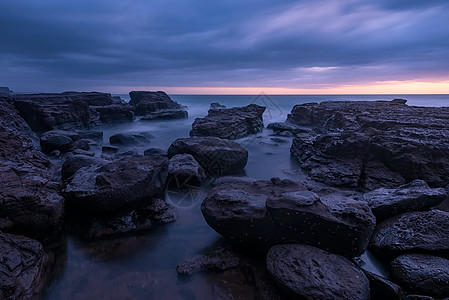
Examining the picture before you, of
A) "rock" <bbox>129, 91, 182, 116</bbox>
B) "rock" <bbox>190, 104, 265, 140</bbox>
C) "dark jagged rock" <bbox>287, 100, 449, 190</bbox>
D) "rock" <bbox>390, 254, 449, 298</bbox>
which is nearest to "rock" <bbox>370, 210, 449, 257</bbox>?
"rock" <bbox>390, 254, 449, 298</bbox>

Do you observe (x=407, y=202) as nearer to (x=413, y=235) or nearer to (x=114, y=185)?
(x=413, y=235)

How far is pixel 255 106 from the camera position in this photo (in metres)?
20.9

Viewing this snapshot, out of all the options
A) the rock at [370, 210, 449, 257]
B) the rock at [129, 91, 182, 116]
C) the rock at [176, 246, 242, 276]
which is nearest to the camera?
the rock at [370, 210, 449, 257]

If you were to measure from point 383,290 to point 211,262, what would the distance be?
8.12 feet

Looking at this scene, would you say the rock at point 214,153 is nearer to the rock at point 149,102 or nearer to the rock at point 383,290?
the rock at point 383,290

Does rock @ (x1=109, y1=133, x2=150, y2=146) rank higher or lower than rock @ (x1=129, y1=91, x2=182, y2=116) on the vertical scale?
lower

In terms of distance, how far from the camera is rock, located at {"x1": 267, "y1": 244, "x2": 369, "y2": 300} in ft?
9.94

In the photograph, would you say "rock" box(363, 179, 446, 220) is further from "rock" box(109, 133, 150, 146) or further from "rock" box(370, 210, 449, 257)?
"rock" box(109, 133, 150, 146)

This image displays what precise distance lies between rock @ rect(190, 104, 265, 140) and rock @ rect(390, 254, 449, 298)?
1135 cm

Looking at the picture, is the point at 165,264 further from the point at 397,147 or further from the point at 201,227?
the point at 397,147

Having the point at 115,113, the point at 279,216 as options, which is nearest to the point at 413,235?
the point at 279,216

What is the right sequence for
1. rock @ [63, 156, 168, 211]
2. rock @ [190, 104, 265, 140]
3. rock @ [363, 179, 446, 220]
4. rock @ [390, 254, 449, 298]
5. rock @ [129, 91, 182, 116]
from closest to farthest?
rock @ [390, 254, 449, 298] < rock @ [363, 179, 446, 220] < rock @ [63, 156, 168, 211] < rock @ [190, 104, 265, 140] < rock @ [129, 91, 182, 116]

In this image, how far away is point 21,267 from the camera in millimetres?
3471

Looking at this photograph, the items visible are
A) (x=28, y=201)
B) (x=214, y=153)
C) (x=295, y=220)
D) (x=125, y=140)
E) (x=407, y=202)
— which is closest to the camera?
(x=295, y=220)
